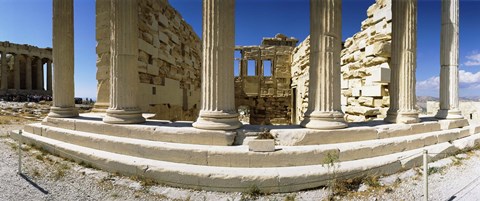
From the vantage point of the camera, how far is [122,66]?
20.4 ft

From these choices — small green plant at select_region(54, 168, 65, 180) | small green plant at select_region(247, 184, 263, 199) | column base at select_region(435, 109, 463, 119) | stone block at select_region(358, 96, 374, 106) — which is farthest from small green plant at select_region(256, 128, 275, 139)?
column base at select_region(435, 109, 463, 119)

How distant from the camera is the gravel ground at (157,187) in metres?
4.00

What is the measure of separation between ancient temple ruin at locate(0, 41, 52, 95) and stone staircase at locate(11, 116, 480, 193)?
1424 inches

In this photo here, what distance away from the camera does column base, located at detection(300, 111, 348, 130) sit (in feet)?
18.1

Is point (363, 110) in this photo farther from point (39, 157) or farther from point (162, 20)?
point (39, 157)

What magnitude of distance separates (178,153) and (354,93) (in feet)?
27.1

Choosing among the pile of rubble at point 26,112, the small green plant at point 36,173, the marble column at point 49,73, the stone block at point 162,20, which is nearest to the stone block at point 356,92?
the stone block at point 162,20

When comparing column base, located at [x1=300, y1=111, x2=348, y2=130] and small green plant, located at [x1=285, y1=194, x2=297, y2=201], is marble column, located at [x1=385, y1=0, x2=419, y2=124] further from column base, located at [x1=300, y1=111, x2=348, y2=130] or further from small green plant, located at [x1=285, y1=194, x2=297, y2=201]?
small green plant, located at [x1=285, y1=194, x2=297, y2=201]

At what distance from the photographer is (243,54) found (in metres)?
21.1

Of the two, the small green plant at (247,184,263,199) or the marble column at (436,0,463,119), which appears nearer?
the small green plant at (247,184,263,199)

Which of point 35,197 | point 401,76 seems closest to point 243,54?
point 401,76

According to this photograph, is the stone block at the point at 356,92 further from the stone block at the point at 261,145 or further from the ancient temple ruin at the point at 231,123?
the stone block at the point at 261,145

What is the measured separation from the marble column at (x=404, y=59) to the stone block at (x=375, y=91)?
136 cm

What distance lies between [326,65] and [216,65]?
9.30 ft
